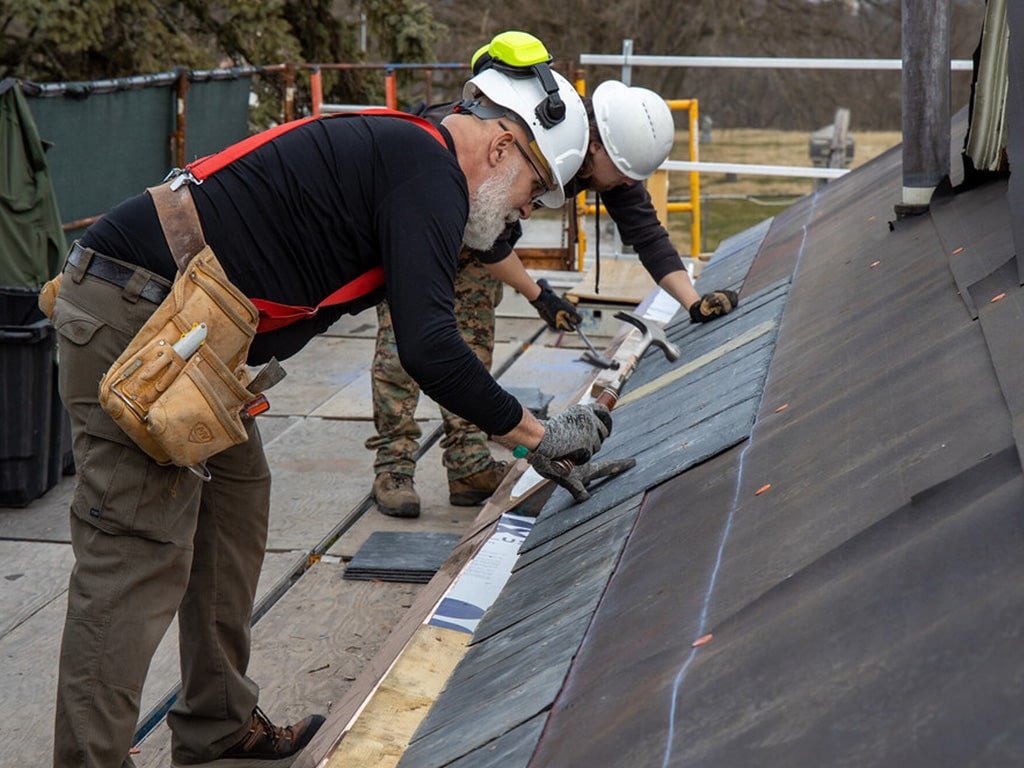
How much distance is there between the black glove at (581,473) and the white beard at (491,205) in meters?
0.70

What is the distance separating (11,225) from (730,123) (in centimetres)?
2892

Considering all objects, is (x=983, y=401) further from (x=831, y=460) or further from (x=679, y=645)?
(x=679, y=645)

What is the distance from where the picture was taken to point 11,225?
7.27 metres

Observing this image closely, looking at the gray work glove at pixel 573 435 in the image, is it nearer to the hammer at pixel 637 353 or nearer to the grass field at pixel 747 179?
the hammer at pixel 637 353

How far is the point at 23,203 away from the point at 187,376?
16.7ft

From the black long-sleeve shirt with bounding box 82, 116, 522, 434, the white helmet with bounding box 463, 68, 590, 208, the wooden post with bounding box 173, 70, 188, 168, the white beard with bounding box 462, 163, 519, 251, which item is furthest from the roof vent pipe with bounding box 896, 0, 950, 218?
the wooden post with bounding box 173, 70, 188, 168

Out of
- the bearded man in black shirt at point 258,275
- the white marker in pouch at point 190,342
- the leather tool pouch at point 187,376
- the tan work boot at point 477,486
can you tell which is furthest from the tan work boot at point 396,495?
the white marker in pouch at point 190,342

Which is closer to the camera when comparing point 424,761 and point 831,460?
point 424,761

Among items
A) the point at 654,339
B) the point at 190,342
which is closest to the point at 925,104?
the point at 654,339

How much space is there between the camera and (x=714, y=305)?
5.19 m

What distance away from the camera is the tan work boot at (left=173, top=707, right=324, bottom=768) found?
384cm

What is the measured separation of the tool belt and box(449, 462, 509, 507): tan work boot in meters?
3.39

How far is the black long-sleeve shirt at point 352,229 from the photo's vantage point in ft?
9.39

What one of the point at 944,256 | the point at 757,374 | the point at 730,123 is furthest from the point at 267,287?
the point at 730,123
